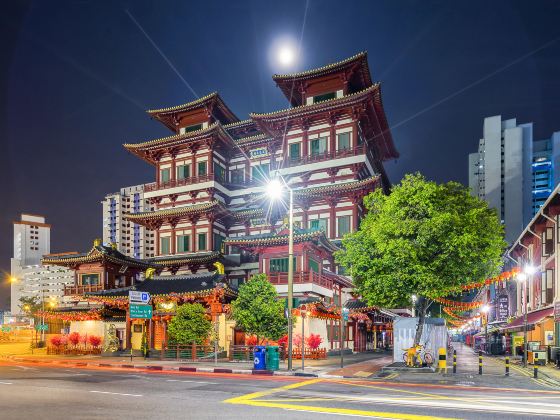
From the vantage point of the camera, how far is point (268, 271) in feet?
112

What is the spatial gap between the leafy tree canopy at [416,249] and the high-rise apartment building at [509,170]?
10443 cm

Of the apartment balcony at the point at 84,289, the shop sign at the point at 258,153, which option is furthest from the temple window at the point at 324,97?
the apartment balcony at the point at 84,289

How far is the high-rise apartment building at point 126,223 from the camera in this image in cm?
18088

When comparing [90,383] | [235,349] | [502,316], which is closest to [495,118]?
[502,316]

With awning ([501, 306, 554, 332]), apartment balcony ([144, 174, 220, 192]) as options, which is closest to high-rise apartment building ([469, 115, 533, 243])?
awning ([501, 306, 554, 332])

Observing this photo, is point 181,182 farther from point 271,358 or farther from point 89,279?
point 271,358

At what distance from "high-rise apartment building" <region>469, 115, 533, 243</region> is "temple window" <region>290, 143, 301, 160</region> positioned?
91194 millimetres

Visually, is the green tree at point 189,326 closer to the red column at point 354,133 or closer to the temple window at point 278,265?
the temple window at point 278,265

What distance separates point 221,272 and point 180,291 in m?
3.46

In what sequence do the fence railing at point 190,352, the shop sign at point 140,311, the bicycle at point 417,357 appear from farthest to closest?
the shop sign at point 140,311, the fence railing at point 190,352, the bicycle at point 417,357

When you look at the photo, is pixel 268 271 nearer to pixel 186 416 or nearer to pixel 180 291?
pixel 180 291

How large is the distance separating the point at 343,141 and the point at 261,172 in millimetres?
9316

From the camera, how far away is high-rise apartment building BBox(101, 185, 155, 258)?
593 ft

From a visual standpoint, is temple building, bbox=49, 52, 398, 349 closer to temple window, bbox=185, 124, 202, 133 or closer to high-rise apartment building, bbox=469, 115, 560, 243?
temple window, bbox=185, 124, 202, 133
